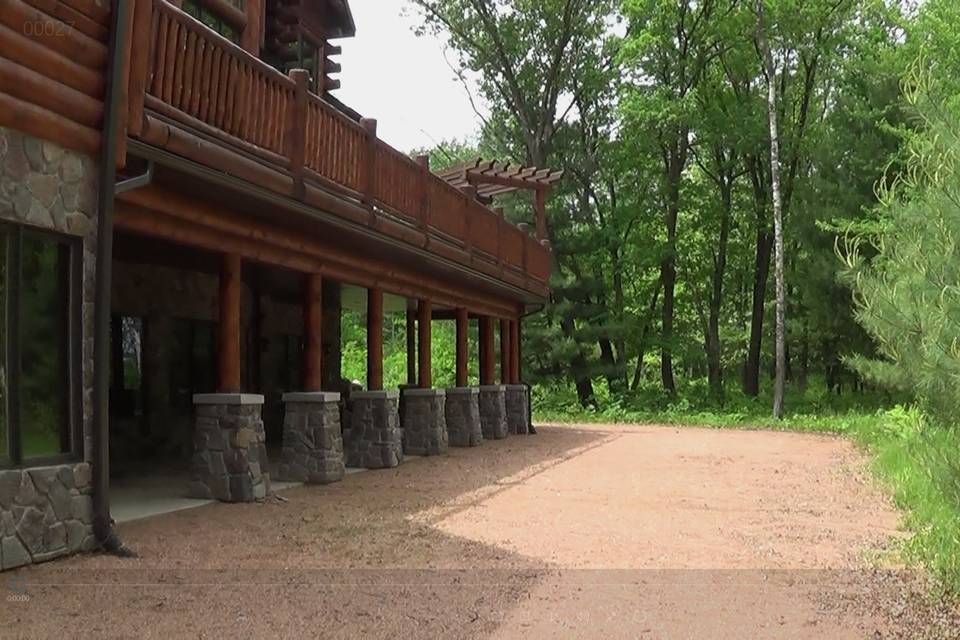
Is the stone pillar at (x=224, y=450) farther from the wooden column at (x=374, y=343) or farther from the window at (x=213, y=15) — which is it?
the window at (x=213, y=15)

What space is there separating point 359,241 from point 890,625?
7569mm

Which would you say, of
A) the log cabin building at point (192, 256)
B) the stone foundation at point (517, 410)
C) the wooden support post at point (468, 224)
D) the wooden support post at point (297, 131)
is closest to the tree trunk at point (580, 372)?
the stone foundation at point (517, 410)

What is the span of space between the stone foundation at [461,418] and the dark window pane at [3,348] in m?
10.0

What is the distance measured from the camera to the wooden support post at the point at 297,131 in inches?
346

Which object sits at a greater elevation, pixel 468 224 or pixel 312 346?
pixel 468 224

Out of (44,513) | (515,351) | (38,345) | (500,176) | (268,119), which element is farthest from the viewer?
(515,351)

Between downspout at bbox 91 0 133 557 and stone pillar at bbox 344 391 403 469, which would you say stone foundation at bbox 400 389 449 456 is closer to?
stone pillar at bbox 344 391 403 469

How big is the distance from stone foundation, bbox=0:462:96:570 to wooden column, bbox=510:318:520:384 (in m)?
13.7

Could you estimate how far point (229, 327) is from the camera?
8773 millimetres

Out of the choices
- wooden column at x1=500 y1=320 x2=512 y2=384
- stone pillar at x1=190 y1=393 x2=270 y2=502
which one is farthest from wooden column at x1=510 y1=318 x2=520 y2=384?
stone pillar at x1=190 y1=393 x2=270 y2=502

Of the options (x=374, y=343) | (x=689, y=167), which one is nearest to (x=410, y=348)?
(x=374, y=343)

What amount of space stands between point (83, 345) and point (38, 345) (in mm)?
340

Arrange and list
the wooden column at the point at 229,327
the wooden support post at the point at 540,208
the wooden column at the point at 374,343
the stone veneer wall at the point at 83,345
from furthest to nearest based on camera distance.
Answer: the wooden support post at the point at 540,208
the wooden column at the point at 374,343
the wooden column at the point at 229,327
the stone veneer wall at the point at 83,345

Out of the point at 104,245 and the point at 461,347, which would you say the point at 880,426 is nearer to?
the point at 461,347
